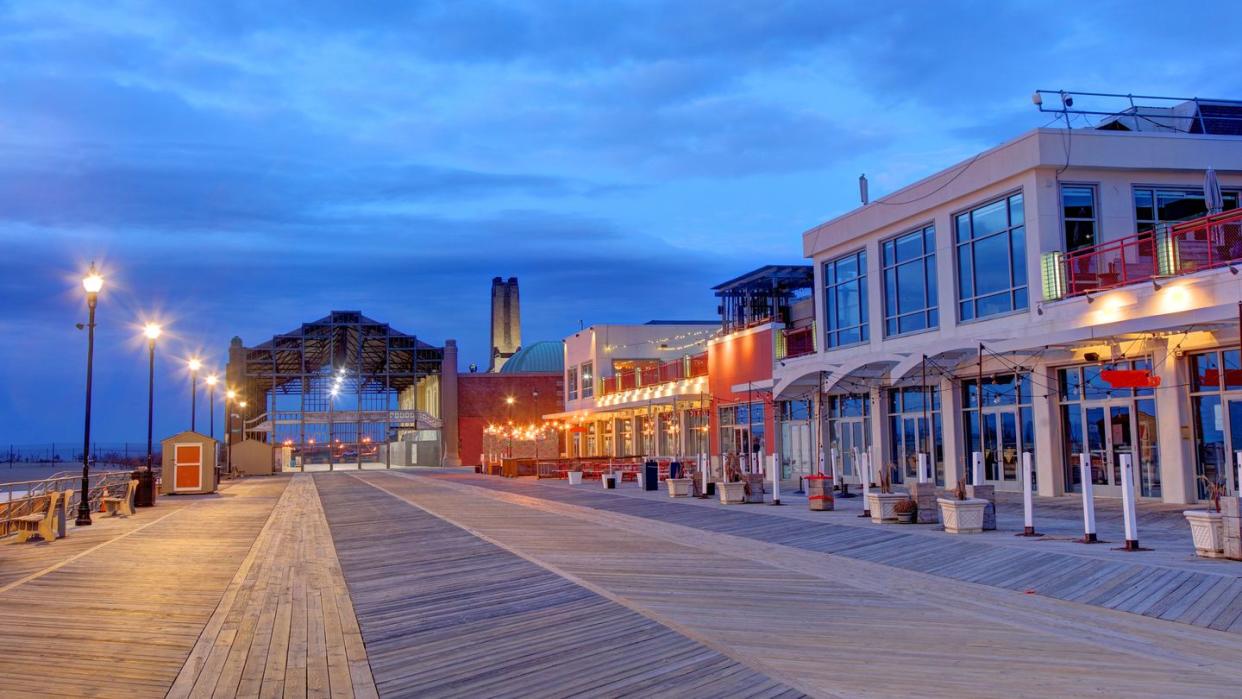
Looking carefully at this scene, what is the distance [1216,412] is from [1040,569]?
31.6 ft

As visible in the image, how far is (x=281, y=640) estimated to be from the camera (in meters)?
8.14

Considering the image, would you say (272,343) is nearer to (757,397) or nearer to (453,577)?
(757,397)

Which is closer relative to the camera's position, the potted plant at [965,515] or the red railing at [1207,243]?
the potted plant at [965,515]

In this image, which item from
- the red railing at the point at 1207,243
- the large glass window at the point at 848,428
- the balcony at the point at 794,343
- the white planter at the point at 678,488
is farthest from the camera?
the balcony at the point at 794,343

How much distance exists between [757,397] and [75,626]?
92.2 ft

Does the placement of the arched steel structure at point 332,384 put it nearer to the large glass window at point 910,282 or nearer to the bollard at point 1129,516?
the large glass window at point 910,282

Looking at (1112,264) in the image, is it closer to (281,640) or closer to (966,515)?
Answer: (966,515)

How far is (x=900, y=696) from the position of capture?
237 inches

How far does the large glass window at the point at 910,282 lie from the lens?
26.3 m

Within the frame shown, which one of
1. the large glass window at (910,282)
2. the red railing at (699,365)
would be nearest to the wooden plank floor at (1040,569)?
the large glass window at (910,282)

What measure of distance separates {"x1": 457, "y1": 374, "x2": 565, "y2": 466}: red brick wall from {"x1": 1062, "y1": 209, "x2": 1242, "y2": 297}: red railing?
53343 mm

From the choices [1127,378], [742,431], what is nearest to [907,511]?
[1127,378]

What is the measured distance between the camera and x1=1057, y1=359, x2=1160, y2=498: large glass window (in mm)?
19562

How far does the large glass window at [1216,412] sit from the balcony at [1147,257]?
179 centimetres
